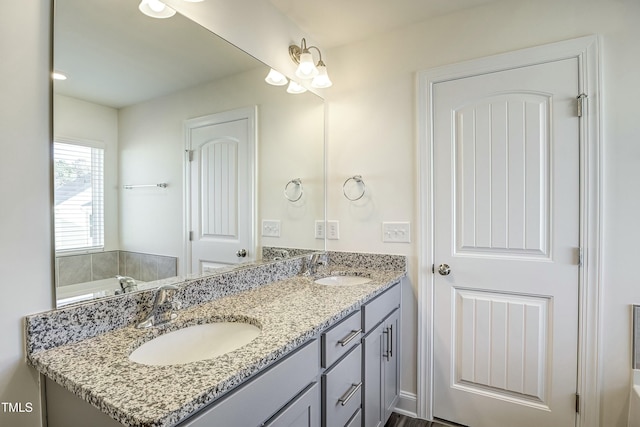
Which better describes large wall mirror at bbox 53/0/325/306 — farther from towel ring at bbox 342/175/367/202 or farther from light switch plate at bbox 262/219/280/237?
towel ring at bbox 342/175/367/202

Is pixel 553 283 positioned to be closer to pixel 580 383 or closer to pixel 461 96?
pixel 580 383

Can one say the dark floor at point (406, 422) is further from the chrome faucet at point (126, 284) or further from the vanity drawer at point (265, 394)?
the chrome faucet at point (126, 284)

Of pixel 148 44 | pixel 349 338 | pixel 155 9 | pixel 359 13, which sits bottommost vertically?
pixel 349 338

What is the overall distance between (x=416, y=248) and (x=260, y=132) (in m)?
1.14

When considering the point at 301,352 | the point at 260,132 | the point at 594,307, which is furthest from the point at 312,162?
the point at 594,307

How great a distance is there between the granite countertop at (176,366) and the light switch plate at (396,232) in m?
0.74

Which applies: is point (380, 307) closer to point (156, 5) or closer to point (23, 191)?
point (23, 191)

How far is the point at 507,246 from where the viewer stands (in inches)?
69.5

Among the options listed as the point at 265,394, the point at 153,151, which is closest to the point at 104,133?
the point at 153,151

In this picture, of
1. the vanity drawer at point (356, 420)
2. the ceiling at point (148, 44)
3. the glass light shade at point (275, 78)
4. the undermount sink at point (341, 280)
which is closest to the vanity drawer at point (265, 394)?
the vanity drawer at point (356, 420)

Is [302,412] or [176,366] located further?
[302,412]

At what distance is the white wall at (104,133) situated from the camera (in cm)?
100

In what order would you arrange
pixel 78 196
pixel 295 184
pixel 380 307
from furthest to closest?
1. pixel 295 184
2. pixel 380 307
3. pixel 78 196

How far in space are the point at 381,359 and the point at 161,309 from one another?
1.11m
